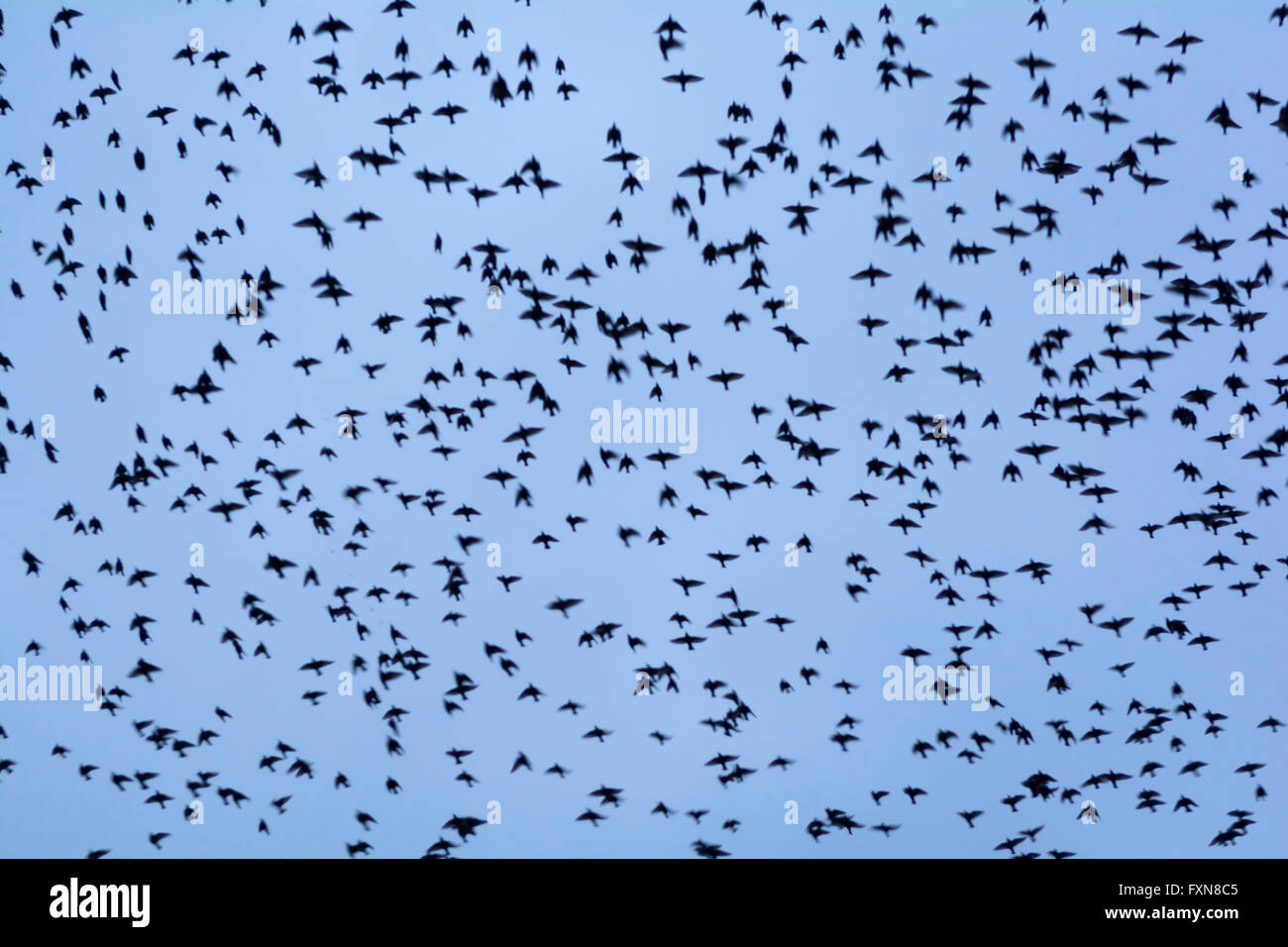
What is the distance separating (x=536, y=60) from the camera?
23469 millimetres

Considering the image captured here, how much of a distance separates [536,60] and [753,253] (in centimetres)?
559

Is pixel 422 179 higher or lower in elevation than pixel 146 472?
higher

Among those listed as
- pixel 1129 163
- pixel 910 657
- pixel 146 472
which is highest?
pixel 1129 163

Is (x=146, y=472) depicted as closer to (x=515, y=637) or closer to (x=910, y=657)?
(x=515, y=637)

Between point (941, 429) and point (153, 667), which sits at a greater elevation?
point (941, 429)

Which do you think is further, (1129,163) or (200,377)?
(200,377)

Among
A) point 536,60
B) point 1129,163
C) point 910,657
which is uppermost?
point 536,60

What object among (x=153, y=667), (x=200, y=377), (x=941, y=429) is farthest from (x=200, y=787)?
(x=941, y=429)

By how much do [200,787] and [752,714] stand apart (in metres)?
11.0

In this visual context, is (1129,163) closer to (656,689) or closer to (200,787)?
(656,689)
